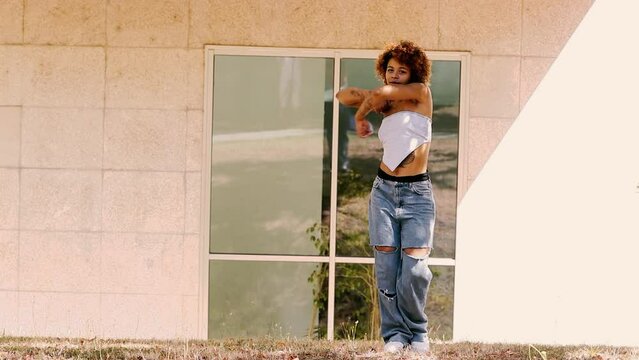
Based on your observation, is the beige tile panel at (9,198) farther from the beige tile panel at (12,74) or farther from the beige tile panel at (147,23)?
the beige tile panel at (147,23)

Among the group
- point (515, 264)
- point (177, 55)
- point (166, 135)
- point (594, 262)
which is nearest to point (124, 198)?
point (166, 135)

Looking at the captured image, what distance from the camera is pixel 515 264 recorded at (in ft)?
32.2

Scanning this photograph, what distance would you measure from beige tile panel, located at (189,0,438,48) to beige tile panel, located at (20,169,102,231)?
1.50m

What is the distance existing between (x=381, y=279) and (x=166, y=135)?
3473mm

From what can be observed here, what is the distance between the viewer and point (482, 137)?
386 inches

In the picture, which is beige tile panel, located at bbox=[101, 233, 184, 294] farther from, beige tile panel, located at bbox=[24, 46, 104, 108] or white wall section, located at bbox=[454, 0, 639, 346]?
white wall section, located at bbox=[454, 0, 639, 346]

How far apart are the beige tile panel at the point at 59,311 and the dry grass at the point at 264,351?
1.82 meters

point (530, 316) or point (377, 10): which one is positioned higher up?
point (377, 10)

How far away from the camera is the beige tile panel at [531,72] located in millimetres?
9781

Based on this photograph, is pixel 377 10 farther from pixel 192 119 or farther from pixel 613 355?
pixel 613 355

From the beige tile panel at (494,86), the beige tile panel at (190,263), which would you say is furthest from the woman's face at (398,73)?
the beige tile panel at (190,263)

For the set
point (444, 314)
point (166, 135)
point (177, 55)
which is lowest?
point (444, 314)

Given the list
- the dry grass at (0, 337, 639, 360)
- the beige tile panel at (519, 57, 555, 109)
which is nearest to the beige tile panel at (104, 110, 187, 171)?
the dry grass at (0, 337, 639, 360)

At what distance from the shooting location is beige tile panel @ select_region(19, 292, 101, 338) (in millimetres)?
9812
